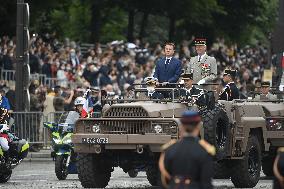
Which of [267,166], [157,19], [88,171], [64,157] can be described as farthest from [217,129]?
[157,19]

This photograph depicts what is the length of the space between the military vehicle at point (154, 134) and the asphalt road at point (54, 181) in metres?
0.87

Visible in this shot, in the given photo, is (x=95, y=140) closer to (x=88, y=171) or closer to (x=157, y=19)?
(x=88, y=171)

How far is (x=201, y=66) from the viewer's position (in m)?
23.5

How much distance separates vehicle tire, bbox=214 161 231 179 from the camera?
23.0m

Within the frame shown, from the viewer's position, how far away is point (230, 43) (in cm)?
6575

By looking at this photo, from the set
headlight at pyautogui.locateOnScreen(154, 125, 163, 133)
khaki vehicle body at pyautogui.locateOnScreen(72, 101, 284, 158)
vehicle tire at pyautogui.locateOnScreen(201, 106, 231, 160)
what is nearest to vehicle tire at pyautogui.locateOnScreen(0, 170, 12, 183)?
khaki vehicle body at pyautogui.locateOnScreen(72, 101, 284, 158)

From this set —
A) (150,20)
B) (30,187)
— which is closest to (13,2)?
(30,187)

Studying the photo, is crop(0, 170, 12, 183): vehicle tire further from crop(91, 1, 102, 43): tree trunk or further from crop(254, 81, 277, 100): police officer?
crop(91, 1, 102, 43): tree trunk

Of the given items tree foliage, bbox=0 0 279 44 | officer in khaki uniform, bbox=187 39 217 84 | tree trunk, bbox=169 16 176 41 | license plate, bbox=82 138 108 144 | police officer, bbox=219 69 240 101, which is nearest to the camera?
license plate, bbox=82 138 108 144

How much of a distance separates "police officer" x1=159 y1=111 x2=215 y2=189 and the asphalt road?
9.88 meters

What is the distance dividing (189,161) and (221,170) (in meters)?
10.7

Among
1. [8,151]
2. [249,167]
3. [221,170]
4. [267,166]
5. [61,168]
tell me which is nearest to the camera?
[249,167]

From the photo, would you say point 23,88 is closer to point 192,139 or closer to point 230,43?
point 192,139

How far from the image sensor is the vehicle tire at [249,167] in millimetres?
22656
